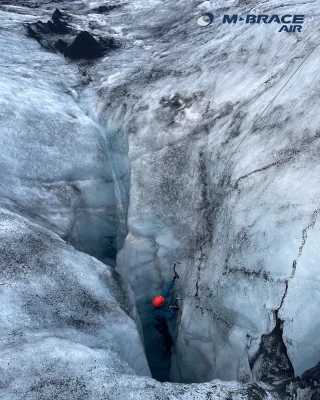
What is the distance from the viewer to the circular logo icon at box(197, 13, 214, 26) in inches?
223

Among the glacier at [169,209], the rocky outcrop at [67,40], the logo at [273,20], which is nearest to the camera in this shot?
the glacier at [169,209]

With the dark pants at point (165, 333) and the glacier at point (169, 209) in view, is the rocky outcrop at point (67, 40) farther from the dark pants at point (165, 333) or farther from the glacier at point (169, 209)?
the dark pants at point (165, 333)

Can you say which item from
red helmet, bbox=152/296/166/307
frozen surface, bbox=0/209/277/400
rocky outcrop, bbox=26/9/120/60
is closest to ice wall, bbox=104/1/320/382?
red helmet, bbox=152/296/166/307

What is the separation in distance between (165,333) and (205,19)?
185 inches

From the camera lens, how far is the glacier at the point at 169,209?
7.64ft

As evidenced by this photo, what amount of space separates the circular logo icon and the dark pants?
4460mm

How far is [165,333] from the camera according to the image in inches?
155

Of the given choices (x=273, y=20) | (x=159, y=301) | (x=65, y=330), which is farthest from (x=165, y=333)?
(x=273, y=20)

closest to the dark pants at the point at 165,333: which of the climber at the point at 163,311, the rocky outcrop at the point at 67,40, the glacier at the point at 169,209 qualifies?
the climber at the point at 163,311

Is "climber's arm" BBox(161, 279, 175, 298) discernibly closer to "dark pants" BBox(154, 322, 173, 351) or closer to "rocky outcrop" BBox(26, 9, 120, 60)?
"dark pants" BBox(154, 322, 173, 351)

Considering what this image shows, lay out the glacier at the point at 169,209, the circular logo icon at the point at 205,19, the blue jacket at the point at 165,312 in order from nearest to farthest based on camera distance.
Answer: the glacier at the point at 169,209, the blue jacket at the point at 165,312, the circular logo icon at the point at 205,19

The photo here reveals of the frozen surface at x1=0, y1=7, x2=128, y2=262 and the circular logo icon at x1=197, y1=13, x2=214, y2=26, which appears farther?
the circular logo icon at x1=197, y1=13, x2=214, y2=26

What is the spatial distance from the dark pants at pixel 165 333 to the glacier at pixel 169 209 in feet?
0.76

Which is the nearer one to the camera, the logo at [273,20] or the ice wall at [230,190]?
the ice wall at [230,190]
